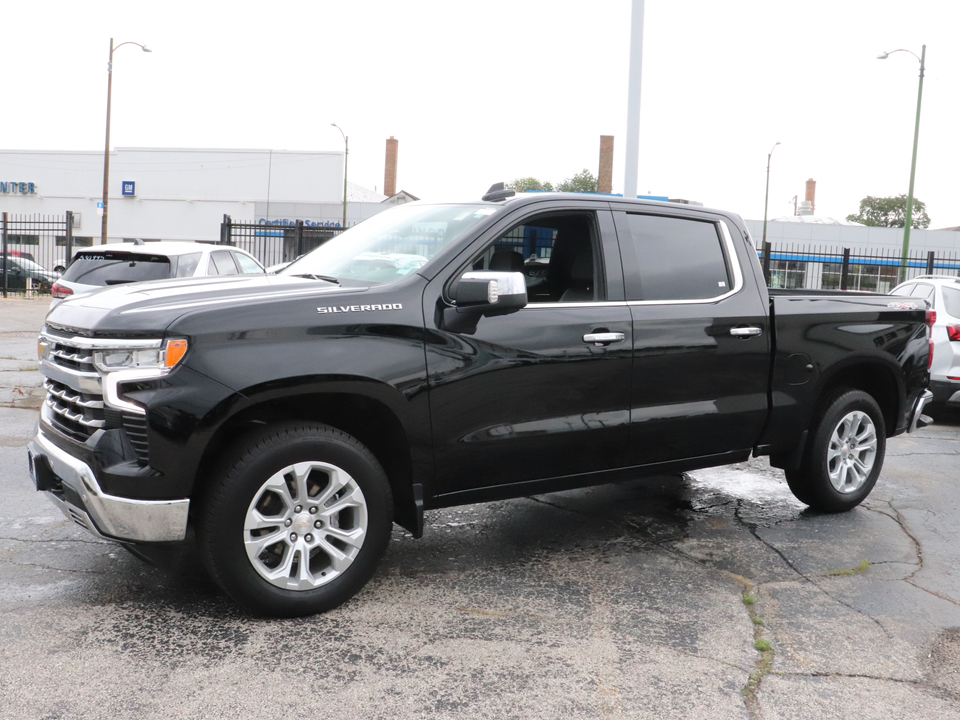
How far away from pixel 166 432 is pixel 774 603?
2.82 metres

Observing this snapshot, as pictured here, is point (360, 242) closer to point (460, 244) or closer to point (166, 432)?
point (460, 244)

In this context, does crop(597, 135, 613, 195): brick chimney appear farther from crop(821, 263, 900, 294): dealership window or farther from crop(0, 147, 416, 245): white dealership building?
crop(821, 263, 900, 294): dealership window

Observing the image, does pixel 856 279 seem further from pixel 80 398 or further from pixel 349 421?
pixel 80 398

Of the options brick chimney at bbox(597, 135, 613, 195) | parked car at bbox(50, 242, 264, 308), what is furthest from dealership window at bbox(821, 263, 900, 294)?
parked car at bbox(50, 242, 264, 308)

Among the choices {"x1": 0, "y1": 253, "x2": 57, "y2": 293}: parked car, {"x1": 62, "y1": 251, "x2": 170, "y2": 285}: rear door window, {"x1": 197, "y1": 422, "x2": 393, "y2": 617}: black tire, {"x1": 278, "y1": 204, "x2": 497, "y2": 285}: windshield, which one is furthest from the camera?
Result: {"x1": 0, "y1": 253, "x2": 57, "y2": 293}: parked car

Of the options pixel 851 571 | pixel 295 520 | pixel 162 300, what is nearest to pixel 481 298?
pixel 295 520

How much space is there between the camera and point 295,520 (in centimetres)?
375

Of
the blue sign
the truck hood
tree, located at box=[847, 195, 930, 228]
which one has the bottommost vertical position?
the truck hood

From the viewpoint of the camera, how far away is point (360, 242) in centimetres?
487

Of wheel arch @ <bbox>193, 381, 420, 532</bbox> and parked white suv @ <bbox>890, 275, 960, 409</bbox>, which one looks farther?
parked white suv @ <bbox>890, 275, 960, 409</bbox>

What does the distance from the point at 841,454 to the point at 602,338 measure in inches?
86.0

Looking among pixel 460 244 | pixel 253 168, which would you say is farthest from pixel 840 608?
→ pixel 253 168

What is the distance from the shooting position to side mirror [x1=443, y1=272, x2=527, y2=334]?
3.96 metres

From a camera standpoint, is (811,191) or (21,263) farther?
(811,191)
